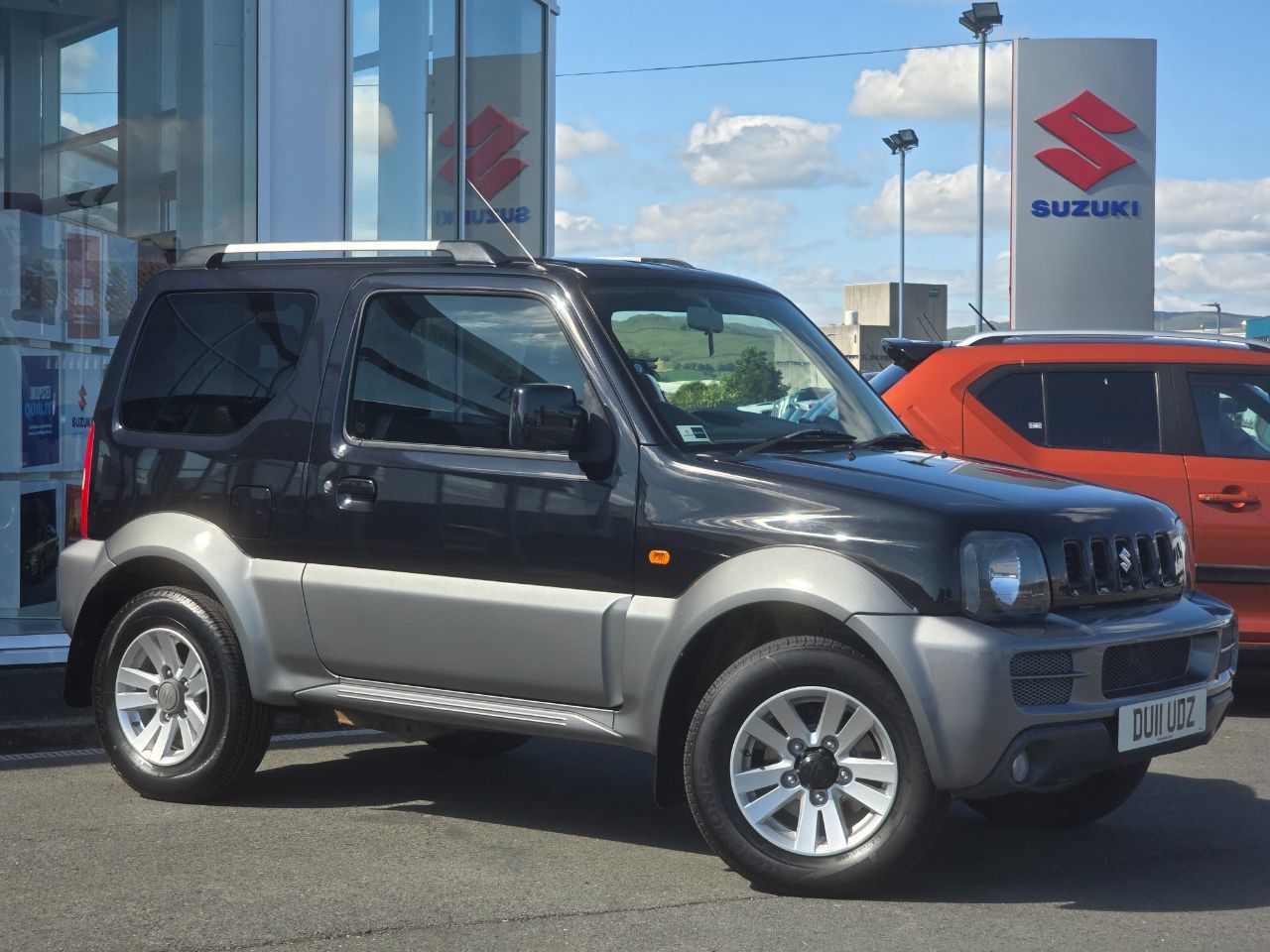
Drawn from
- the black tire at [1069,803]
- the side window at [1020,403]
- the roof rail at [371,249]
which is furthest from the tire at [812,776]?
the side window at [1020,403]

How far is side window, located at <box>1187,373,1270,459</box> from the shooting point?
811 centimetres

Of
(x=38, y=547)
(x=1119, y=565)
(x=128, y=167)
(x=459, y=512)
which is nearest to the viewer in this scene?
(x=1119, y=565)

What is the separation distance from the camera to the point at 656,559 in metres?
5.13

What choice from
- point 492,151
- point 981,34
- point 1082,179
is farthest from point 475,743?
point 981,34

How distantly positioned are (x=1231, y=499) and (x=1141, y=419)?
0.59 m

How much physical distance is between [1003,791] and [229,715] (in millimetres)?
2784

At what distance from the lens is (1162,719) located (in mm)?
4926

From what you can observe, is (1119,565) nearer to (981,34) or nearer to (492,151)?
(492,151)

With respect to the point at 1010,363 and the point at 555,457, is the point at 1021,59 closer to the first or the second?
the point at 1010,363

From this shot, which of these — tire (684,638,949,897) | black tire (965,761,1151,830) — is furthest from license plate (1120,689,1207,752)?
black tire (965,761,1151,830)

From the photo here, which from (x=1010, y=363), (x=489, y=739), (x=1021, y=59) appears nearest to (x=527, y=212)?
(x=1010, y=363)

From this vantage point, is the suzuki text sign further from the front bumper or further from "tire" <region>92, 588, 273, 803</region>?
the front bumper

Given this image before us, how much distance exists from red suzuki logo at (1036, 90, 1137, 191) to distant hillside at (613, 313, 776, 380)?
20.0 meters

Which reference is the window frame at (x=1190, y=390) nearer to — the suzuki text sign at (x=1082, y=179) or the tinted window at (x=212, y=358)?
the tinted window at (x=212, y=358)
